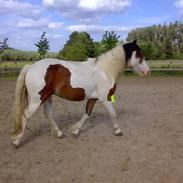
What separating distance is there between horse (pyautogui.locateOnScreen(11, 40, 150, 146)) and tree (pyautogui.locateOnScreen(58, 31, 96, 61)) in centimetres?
1924

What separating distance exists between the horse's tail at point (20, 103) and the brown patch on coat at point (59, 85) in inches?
11.4

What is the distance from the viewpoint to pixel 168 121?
267 inches

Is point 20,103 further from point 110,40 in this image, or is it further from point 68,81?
point 110,40

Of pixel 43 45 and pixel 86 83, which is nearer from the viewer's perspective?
pixel 86 83

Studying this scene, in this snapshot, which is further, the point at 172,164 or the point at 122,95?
the point at 122,95

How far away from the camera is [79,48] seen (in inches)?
1017

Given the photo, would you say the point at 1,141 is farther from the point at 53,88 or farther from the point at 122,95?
the point at 122,95

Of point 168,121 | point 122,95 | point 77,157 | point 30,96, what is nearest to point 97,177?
point 77,157

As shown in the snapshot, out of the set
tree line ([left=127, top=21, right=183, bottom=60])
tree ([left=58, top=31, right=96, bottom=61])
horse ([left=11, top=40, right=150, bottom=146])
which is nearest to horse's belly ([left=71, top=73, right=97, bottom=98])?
horse ([left=11, top=40, right=150, bottom=146])

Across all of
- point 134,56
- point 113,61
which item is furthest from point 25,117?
point 134,56

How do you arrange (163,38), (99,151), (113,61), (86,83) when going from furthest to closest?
(163,38), (113,61), (86,83), (99,151)

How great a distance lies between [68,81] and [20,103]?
821 mm

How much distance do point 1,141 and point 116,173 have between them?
2.23m

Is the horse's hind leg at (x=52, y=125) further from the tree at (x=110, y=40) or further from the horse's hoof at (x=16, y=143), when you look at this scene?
the tree at (x=110, y=40)
